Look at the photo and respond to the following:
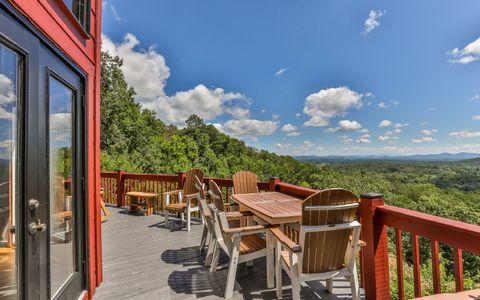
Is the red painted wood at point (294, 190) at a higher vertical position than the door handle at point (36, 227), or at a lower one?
lower

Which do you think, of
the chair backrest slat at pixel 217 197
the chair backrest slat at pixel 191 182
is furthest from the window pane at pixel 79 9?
the chair backrest slat at pixel 191 182

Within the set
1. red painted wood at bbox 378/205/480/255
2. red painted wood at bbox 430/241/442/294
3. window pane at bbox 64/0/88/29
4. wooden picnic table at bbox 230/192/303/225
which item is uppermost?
window pane at bbox 64/0/88/29

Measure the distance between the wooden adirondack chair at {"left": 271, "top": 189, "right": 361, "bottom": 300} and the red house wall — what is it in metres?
1.94

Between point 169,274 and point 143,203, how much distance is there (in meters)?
3.59

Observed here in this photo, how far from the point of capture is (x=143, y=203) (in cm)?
636

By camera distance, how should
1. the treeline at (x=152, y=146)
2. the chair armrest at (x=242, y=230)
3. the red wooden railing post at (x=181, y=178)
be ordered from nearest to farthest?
1. the chair armrest at (x=242, y=230)
2. the red wooden railing post at (x=181, y=178)
3. the treeline at (x=152, y=146)

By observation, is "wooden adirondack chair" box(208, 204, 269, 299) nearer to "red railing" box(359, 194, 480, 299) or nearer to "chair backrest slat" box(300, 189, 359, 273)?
"chair backrest slat" box(300, 189, 359, 273)

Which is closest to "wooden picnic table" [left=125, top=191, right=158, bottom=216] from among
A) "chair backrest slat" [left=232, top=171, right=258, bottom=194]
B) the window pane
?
"chair backrest slat" [left=232, top=171, right=258, bottom=194]

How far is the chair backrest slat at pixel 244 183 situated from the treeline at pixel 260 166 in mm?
7781

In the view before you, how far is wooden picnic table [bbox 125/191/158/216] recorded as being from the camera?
6.06 metres

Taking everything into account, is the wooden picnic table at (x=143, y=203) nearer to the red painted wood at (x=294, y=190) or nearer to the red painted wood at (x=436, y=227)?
the red painted wood at (x=294, y=190)


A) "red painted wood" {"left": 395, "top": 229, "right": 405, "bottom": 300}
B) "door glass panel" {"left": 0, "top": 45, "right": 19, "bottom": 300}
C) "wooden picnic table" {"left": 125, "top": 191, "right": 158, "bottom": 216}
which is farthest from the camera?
"wooden picnic table" {"left": 125, "top": 191, "right": 158, "bottom": 216}

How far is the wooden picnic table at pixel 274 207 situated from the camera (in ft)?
8.65

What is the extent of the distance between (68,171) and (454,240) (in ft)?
9.79
